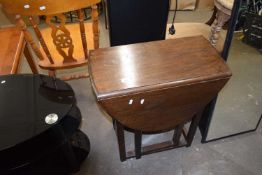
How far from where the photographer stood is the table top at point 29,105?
83 centimetres

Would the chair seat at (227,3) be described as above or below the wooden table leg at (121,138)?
above

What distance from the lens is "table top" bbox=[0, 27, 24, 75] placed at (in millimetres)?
1115

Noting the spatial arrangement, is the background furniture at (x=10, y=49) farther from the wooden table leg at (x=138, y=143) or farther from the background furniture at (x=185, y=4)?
the background furniture at (x=185, y=4)

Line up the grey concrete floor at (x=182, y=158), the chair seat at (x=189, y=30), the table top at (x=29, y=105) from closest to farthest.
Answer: the table top at (x=29, y=105), the grey concrete floor at (x=182, y=158), the chair seat at (x=189, y=30)

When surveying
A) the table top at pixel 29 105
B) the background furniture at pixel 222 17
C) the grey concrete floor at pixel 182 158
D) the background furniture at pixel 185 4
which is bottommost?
the grey concrete floor at pixel 182 158

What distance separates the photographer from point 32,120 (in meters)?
0.88

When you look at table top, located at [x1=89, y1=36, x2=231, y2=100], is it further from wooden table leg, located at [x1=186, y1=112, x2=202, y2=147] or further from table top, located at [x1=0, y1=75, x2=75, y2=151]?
wooden table leg, located at [x1=186, y1=112, x2=202, y2=147]

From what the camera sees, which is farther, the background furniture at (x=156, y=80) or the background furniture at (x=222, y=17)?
the background furniture at (x=222, y=17)

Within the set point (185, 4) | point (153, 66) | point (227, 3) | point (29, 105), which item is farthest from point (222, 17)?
point (185, 4)

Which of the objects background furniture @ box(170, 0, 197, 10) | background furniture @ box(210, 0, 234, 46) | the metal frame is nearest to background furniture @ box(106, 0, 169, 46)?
background furniture @ box(210, 0, 234, 46)

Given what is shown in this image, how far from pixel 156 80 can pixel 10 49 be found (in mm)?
852

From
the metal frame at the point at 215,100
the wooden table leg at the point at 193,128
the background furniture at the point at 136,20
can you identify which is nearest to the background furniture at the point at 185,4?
the background furniture at the point at 136,20

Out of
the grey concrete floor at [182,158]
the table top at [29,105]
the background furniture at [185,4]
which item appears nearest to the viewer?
the table top at [29,105]

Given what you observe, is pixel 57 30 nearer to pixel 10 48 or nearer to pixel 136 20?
pixel 10 48
